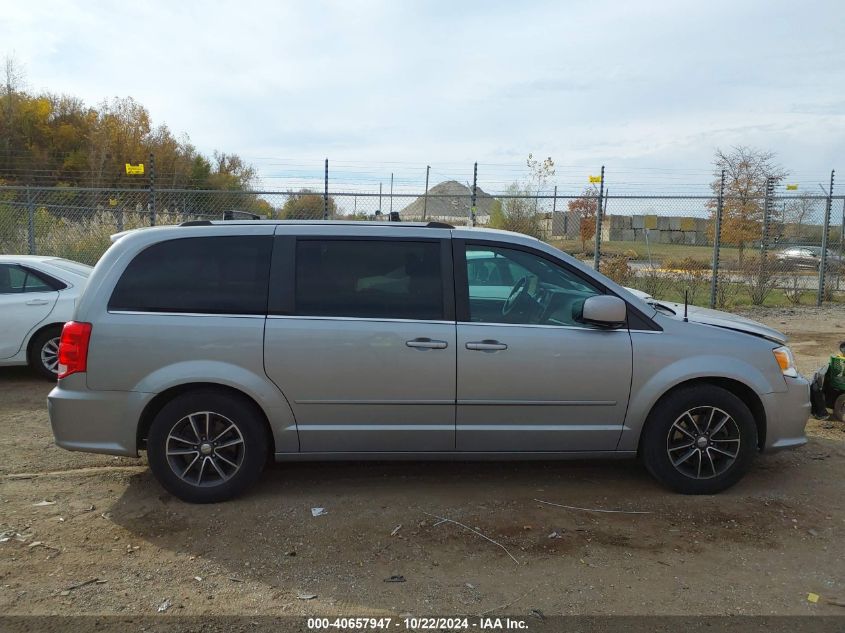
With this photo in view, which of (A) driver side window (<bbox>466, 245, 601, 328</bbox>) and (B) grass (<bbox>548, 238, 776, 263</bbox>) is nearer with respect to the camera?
(A) driver side window (<bbox>466, 245, 601, 328</bbox>)

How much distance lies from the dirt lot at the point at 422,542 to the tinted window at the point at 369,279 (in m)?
1.24

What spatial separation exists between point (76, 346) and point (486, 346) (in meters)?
2.51

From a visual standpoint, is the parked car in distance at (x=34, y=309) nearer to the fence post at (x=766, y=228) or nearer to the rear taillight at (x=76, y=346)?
the rear taillight at (x=76, y=346)

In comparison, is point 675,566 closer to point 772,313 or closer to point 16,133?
point 772,313

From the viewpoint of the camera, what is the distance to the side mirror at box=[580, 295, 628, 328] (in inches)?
173

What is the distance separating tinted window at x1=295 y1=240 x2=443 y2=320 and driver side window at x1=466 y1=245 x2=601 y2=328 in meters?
0.28

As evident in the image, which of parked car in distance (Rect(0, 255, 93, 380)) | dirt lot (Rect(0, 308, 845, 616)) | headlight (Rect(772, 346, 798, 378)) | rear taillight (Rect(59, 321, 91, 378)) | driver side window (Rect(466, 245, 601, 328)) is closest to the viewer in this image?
dirt lot (Rect(0, 308, 845, 616))

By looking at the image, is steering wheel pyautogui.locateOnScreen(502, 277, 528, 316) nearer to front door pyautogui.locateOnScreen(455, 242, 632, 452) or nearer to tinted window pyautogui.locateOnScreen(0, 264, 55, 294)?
front door pyautogui.locateOnScreen(455, 242, 632, 452)

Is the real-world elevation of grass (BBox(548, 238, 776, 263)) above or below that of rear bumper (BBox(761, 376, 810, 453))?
above

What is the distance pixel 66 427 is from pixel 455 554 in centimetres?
253

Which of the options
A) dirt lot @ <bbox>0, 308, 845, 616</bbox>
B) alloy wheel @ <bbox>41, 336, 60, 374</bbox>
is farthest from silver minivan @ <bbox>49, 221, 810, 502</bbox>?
alloy wheel @ <bbox>41, 336, 60, 374</bbox>

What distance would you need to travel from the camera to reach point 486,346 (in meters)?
4.43

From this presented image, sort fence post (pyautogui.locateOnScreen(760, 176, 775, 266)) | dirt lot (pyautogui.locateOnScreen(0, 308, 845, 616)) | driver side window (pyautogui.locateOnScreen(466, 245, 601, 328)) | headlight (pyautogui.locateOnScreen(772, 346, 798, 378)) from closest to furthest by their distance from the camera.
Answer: dirt lot (pyautogui.locateOnScreen(0, 308, 845, 616)) → driver side window (pyautogui.locateOnScreen(466, 245, 601, 328)) → headlight (pyautogui.locateOnScreen(772, 346, 798, 378)) → fence post (pyautogui.locateOnScreen(760, 176, 775, 266))

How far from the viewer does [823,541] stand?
4.09 metres
